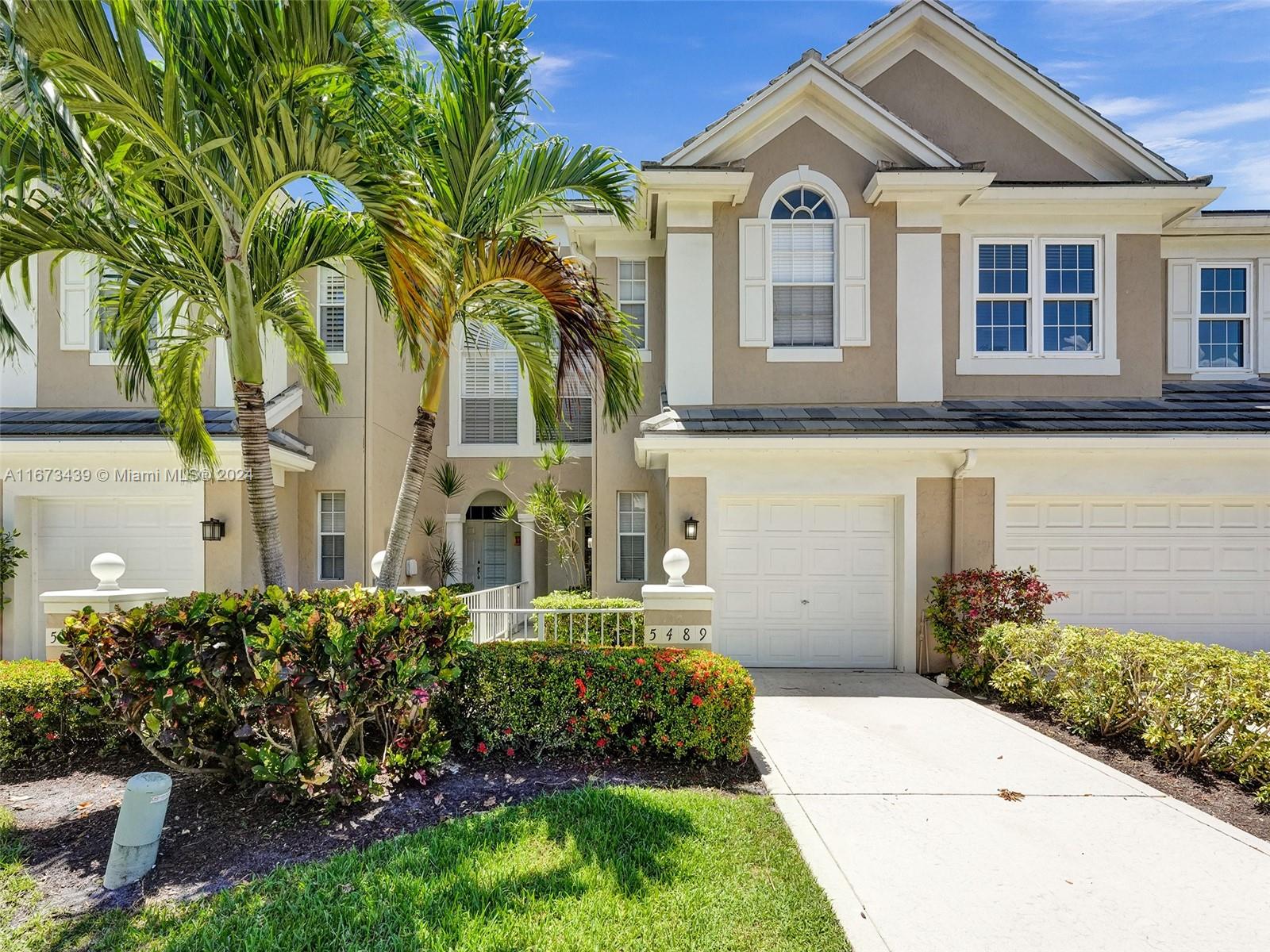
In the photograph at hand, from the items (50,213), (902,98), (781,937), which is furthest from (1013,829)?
(902,98)

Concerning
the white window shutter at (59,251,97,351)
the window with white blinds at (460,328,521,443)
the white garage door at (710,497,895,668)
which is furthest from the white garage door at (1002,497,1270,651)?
Answer: the white window shutter at (59,251,97,351)

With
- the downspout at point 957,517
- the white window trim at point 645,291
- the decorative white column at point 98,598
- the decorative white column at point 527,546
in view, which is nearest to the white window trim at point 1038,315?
the downspout at point 957,517

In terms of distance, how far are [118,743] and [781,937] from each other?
599 cm

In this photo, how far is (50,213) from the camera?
5.37m

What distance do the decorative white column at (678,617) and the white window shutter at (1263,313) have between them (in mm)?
11739

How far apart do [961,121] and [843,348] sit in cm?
473

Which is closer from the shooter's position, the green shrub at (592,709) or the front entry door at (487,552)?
the green shrub at (592,709)

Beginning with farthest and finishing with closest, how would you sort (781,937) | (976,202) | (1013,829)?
(976,202)
(1013,829)
(781,937)

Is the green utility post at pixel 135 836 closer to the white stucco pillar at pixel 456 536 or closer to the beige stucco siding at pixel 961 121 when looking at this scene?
the white stucco pillar at pixel 456 536

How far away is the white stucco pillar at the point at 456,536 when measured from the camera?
1419 cm

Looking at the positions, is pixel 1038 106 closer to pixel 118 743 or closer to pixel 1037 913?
pixel 1037 913

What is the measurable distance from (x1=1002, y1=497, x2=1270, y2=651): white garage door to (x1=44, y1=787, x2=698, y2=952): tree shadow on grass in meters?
8.00

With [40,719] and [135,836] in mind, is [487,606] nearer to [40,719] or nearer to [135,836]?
[40,719]

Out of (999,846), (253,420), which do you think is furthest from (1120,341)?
(253,420)
